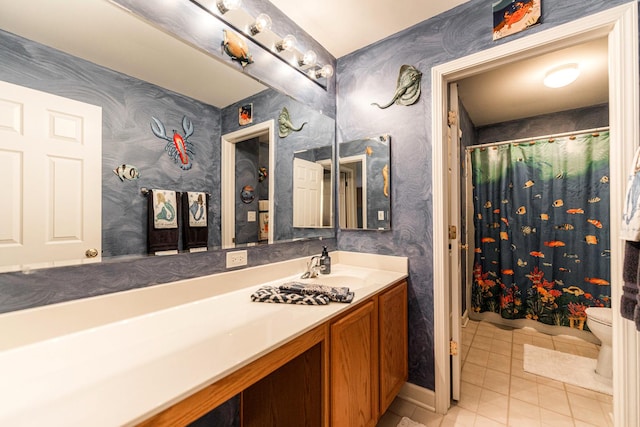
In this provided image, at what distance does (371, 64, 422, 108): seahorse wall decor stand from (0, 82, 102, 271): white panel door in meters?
1.59

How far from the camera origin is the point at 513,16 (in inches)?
54.3

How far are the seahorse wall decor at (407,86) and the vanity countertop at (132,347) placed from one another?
1254 millimetres

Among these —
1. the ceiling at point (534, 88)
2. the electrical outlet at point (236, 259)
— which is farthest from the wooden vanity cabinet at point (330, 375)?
the ceiling at point (534, 88)

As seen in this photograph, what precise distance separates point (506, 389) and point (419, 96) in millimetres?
2037

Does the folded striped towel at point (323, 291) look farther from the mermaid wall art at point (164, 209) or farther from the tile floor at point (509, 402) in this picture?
the tile floor at point (509, 402)

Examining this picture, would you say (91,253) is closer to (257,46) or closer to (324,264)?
(324,264)

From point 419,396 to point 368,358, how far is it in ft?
2.39

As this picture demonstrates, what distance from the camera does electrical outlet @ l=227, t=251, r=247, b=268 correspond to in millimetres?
1334

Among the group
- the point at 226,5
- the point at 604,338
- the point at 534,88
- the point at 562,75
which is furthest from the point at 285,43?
the point at 604,338

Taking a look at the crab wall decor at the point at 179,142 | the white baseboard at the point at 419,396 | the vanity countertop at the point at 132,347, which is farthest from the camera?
the white baseboard at the point at 419,396

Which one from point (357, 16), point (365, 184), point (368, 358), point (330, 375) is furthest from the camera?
point (365, 184)

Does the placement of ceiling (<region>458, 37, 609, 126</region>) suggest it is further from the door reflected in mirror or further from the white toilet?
the white toilet

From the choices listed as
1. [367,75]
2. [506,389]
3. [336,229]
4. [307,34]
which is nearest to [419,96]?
[367,75]

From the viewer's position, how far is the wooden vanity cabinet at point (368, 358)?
3.52ft
